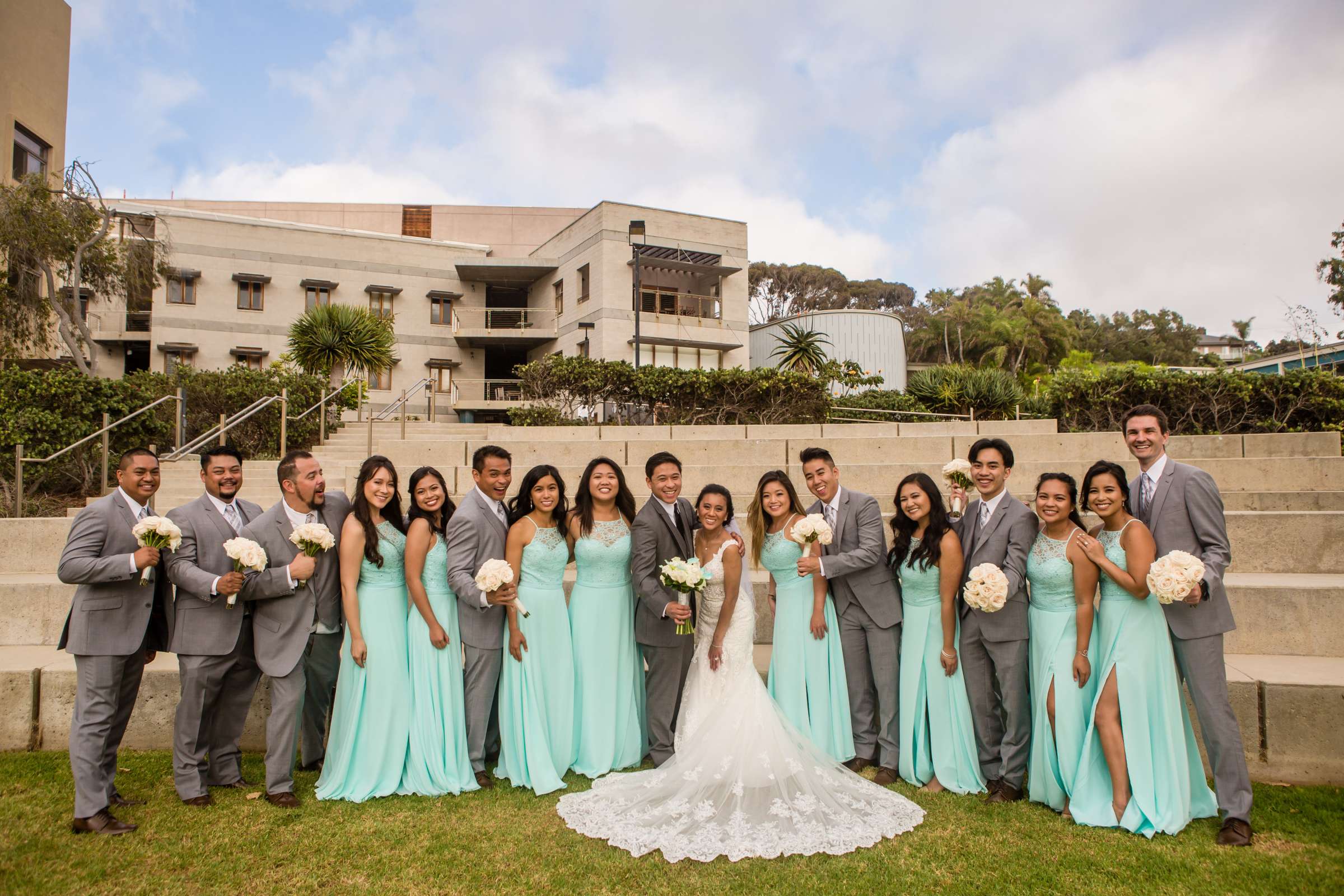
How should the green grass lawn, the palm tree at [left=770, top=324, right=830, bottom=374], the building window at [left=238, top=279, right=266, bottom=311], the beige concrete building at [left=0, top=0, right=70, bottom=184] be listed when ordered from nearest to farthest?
the green grass lawn → the beige concrete building at [left=0, top=0, right=70, bottom=184] → the palm tree at [left=770, top=324, right=830, bottom=374] → the building window at [left=238, top=279, right=266, bottom=311]

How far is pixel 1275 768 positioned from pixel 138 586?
7317 mm

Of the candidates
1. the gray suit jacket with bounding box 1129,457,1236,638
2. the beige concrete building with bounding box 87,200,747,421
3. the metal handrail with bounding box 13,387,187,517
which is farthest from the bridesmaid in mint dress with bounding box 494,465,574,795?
the beige concrete building with bounding box 87,200,747,421

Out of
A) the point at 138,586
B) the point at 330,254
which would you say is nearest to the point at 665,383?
the point at 138,586

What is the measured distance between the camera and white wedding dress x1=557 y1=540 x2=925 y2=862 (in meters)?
4.34

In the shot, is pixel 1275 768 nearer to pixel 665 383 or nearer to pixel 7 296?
pixel 665 383

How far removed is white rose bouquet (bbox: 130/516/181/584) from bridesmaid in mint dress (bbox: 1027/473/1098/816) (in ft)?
16.6

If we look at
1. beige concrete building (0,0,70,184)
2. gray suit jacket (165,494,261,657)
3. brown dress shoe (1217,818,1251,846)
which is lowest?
brown dress shoe (1217,818,1251,846)

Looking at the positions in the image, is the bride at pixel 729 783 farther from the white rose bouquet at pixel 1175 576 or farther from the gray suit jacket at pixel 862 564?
the white rose bouquet at pixel 1175 576

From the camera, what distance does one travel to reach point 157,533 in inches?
180

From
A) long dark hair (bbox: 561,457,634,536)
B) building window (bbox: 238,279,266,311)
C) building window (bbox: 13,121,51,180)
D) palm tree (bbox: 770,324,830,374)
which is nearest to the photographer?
long dark hair (bbox: 561,457,634,536)

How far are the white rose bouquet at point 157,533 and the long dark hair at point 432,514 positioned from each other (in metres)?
1.32

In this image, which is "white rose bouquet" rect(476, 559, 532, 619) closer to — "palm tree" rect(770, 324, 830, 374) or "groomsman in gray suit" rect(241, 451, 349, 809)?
"groomsman in gray suit" rect(241, 451, 349, 809)

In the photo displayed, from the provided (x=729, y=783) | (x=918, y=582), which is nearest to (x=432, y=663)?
(x=729, y=783)

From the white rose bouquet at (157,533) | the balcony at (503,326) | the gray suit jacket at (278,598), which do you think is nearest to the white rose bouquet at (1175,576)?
the gray suit jacket at (278,598)
